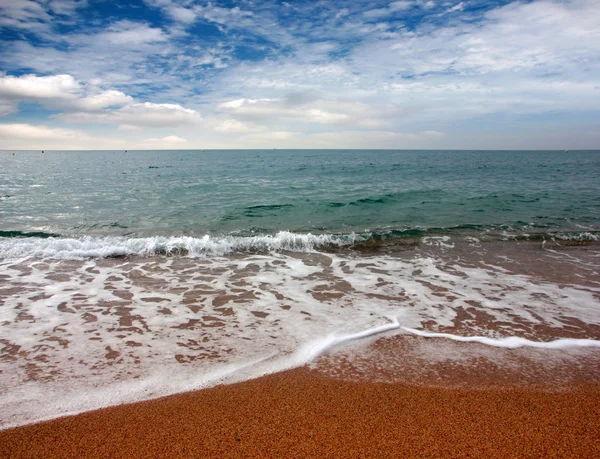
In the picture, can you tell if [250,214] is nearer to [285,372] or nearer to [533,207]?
[285,372]

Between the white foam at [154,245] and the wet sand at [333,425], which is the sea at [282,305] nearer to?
the white foam at [154,245]

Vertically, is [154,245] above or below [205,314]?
above

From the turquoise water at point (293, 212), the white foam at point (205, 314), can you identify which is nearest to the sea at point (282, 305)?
the white foam at point (205, 314)

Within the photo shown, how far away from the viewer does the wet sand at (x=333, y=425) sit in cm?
269

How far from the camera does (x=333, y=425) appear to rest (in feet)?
9.69

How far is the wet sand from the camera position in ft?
8.84

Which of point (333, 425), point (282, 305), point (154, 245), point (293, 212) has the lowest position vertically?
point (282, 305)

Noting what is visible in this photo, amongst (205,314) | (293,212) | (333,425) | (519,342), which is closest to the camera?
(333,425)

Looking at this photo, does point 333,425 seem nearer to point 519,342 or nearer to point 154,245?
point 519,342

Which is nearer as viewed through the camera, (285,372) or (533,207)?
(285,372)

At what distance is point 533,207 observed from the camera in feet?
55.3

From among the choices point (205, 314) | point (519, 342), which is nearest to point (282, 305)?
point (205, 314)

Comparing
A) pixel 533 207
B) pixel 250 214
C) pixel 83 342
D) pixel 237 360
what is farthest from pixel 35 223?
pixel 533 207

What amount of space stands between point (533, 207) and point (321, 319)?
16.6 metres
